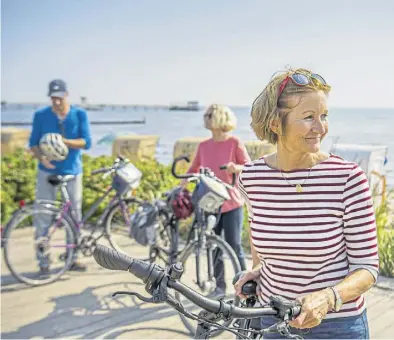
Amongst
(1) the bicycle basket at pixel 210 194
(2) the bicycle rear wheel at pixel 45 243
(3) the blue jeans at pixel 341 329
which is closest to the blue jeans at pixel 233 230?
(1) the bicycle basket at pixel 210 194

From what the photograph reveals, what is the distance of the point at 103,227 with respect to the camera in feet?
18.4

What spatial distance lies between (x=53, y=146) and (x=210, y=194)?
5.54 feet

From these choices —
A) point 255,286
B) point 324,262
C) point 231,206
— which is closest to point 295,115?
point 324,262

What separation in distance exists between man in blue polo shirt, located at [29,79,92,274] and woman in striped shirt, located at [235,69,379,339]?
3674 mm

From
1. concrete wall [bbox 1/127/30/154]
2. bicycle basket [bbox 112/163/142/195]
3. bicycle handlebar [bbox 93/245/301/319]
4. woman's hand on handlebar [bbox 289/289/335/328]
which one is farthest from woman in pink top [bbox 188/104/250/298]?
concrete wall [bbox 1/127/30/154]

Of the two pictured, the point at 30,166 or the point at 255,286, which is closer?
the point at 255,286

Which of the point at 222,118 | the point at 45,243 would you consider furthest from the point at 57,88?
the point at 222,118

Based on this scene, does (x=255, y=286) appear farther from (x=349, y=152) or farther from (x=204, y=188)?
(x=349, y=152)

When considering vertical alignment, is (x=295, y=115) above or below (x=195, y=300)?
above

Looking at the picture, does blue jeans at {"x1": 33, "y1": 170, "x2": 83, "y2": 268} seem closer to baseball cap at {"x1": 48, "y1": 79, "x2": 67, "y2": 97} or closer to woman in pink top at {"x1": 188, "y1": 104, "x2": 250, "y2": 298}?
baseball cap at {"x1": 48, "y1": 79, "x2": 67, "y2": 97}

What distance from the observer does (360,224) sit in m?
1.70

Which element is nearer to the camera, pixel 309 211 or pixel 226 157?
pixel 309 211

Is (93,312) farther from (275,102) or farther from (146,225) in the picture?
(275,102)

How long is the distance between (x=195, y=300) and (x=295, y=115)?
0.71 meters
